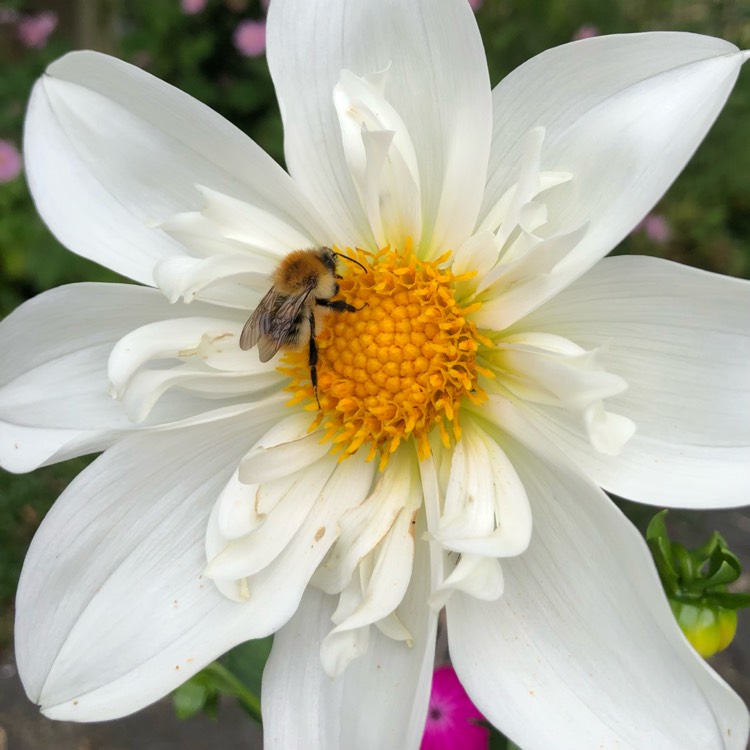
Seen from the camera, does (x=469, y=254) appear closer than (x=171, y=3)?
Yes

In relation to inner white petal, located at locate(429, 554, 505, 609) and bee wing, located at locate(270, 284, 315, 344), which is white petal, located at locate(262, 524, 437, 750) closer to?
inner white petal, located at locate(429, 554, 505, 609)

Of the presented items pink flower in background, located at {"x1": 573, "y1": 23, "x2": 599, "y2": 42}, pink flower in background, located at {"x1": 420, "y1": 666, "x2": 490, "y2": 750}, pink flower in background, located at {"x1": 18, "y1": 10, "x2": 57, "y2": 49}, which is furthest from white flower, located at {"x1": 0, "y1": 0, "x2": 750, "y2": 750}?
pink flower in background, located at {"x1": 18, "y1": 10, "x2": 57, "y2": 49}

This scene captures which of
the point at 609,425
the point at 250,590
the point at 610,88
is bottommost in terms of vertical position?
the point at 250,590

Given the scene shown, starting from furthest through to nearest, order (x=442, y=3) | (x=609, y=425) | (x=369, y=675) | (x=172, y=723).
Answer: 1. (x=172, y=723)
2. (x=369, y=675)
3. (x=442, y=3)
4. (x=609, y=425)

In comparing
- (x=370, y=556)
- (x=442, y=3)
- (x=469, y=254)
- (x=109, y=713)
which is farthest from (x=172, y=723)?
(x=442, y=3)

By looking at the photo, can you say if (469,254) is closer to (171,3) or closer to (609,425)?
(609,425)

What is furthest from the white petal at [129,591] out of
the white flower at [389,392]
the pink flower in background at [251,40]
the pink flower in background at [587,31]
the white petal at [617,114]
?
the pink flower in background at [251,40]

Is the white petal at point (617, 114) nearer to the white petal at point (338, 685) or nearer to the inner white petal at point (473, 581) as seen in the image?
the inner white petal at point (473, 581)
